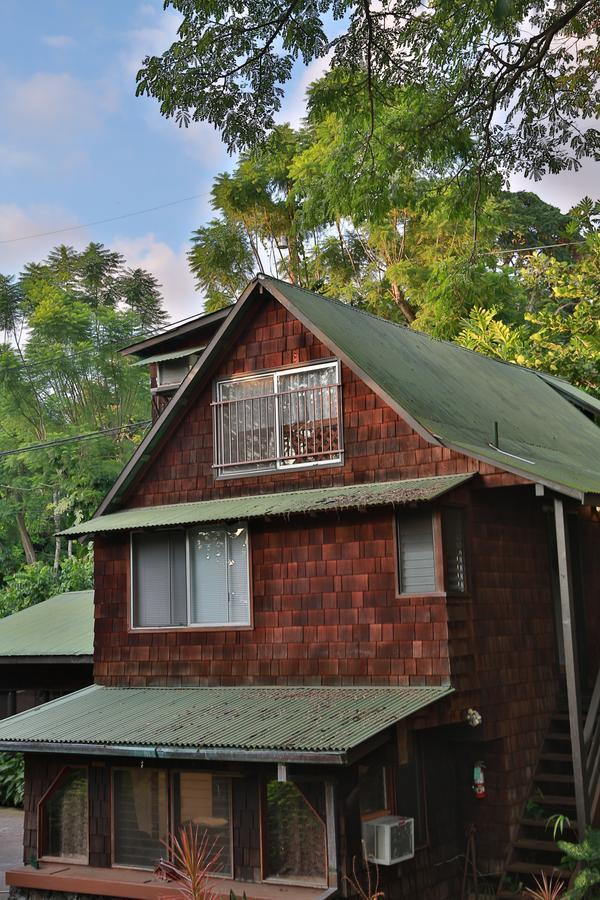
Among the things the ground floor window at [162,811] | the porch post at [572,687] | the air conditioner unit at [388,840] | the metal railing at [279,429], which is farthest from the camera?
the metal railing at [279,429]

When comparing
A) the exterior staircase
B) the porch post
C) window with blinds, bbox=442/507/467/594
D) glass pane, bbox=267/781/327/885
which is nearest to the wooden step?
the exterior staircase

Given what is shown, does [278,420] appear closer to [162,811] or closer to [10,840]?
[162,811]

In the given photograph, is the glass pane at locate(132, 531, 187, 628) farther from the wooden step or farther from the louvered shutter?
the wooden step

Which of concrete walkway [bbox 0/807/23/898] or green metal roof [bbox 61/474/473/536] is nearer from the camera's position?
green metal roof [bbox 61/474/473/536]

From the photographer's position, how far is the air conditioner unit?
12664 millimetres

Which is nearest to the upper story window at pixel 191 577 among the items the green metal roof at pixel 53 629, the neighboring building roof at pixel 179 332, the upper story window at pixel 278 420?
the upper story window at pixel 278 420

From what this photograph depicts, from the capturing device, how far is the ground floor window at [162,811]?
14023mm

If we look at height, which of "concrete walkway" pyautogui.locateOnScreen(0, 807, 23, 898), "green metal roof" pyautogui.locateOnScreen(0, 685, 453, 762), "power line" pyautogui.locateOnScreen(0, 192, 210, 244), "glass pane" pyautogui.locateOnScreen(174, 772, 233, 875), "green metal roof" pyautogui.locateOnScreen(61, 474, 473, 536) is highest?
"power line" pyautogui.locateOnScreen(0, 192, 210, 244)

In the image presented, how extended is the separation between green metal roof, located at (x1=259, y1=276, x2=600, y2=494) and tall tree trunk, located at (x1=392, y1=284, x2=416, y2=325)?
17.1 meters

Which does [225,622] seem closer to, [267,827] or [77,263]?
[267,827]

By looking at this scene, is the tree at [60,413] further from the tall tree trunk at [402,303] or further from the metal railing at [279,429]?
the metal railing at [279,429]

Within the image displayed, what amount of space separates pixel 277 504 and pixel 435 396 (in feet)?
9.67

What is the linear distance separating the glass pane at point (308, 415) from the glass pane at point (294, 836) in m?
4.63

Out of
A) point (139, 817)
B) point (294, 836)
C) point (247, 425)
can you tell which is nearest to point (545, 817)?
point (294, 836)
